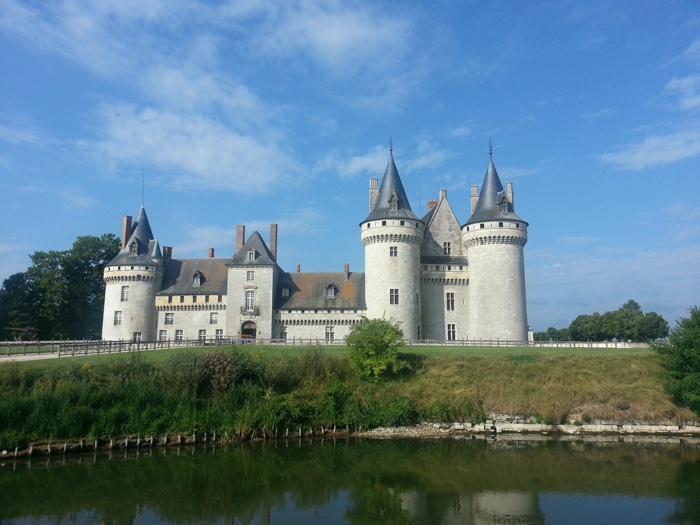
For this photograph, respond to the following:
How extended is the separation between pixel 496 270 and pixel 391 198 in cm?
898

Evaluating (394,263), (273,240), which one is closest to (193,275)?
(273,240)

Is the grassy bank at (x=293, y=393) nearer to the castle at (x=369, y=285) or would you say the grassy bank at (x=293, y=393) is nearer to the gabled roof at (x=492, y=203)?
the castle at (x=369, y=285)

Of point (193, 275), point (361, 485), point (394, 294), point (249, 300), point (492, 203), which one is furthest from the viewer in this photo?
point (193, 275)

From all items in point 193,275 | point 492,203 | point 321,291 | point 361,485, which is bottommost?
point 361,485

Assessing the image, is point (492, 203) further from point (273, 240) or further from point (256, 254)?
point (256, 254)

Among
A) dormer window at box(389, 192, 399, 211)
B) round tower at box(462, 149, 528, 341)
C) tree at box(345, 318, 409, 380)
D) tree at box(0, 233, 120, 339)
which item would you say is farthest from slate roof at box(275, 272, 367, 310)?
tree at box(0, 233, 120, 339)

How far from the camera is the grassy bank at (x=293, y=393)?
18.8 meters

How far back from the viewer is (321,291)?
127 feet

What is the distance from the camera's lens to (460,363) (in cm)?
2553

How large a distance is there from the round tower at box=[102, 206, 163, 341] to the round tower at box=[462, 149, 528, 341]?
24.1m

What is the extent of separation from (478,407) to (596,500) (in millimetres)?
8685

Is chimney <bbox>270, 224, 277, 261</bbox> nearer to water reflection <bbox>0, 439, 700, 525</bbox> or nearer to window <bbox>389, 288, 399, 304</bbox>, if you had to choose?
window <bbox>389, 288, 399, 304</bbox>

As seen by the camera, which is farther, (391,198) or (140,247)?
(140,247)

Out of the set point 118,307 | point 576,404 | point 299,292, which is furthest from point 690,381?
point 118,307
